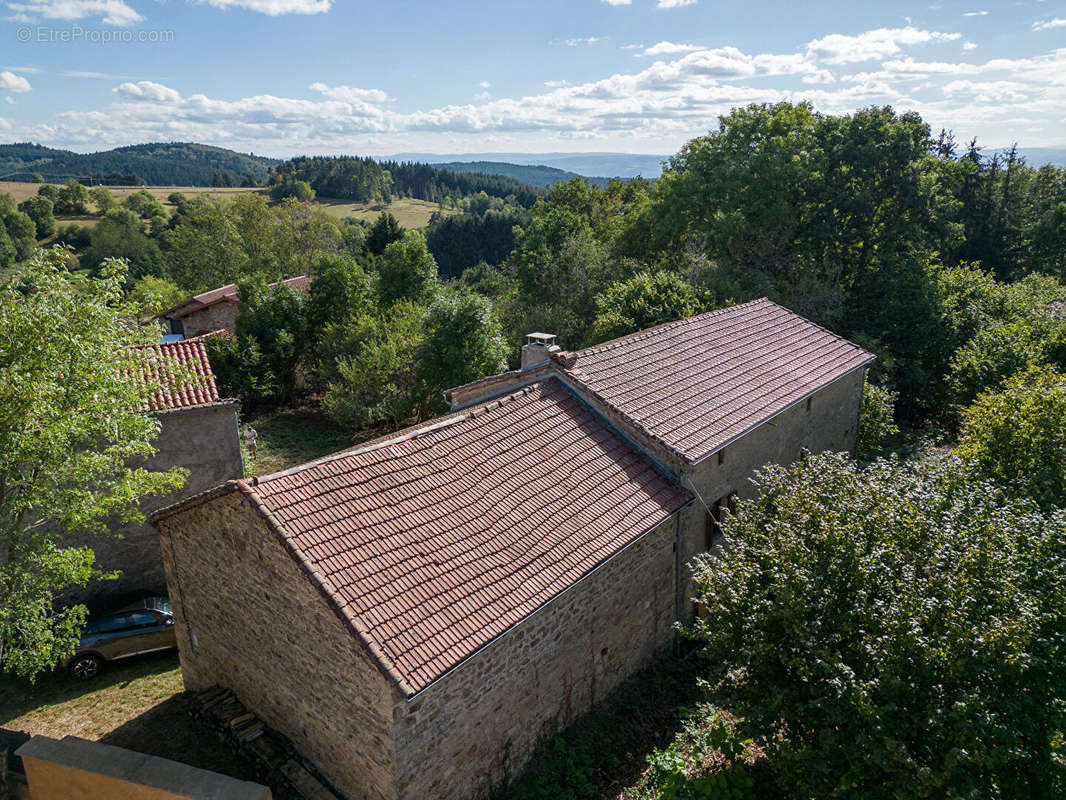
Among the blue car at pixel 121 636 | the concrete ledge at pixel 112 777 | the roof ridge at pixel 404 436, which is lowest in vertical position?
the blue car at pixel 121 636

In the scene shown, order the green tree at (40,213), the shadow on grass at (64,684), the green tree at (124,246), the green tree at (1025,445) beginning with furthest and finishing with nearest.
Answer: the green tree at (40,213) → the green tree at (124,246) → the shadow on grass at (64,684) → the green tree at (1025,445)

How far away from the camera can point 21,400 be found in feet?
33.1

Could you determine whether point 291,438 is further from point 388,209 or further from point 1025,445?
point 388,209

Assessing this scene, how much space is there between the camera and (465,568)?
1002cm

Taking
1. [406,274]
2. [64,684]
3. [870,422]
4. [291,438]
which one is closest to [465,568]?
[64,684]

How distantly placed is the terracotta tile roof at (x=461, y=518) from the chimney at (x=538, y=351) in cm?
188

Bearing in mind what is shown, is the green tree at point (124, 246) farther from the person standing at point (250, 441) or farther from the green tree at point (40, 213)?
the person standing at point (250, 441)

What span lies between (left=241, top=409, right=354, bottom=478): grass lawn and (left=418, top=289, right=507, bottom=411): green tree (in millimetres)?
5617

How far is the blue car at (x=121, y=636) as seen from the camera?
572 inches

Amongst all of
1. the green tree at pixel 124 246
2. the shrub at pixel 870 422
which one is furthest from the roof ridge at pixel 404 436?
the green tree at pixel 124 246

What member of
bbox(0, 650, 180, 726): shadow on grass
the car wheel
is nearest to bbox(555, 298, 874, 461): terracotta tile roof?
bbox(0, 650, 180, 726): shadow on grass

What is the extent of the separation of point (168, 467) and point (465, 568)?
437 inches

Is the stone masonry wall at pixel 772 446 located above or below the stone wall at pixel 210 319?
above

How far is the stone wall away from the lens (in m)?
39.8
